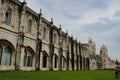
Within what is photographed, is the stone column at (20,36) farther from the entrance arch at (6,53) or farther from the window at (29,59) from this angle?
the window at (29,59)

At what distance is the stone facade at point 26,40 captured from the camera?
2089cm

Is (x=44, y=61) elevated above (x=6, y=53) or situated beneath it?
situated beneath

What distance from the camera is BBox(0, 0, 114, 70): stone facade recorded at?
2089cm

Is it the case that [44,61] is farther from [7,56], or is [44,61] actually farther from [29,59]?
[7,56]

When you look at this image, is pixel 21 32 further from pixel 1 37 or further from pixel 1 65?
pixel 1 65

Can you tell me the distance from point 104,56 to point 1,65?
3892 inches

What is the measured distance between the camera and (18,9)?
2327 centimetres

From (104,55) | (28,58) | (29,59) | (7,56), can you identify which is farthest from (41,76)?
(104,55)

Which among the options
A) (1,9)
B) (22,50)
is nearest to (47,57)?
(22,50)

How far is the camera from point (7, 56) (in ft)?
69.3

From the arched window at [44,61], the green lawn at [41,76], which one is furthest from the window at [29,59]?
the green lawn at [41,76]

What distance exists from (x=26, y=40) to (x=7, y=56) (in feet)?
13.8

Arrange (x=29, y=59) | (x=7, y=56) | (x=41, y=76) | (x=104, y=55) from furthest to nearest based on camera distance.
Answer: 1. (x=104, y=55)
2. (x=29, y=59)
3. (x=7, y=56)
4. (x=41, y=76)

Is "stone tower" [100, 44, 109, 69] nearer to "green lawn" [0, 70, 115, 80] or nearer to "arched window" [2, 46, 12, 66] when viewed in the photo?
"arched window" [2, 46, 12, 66]
